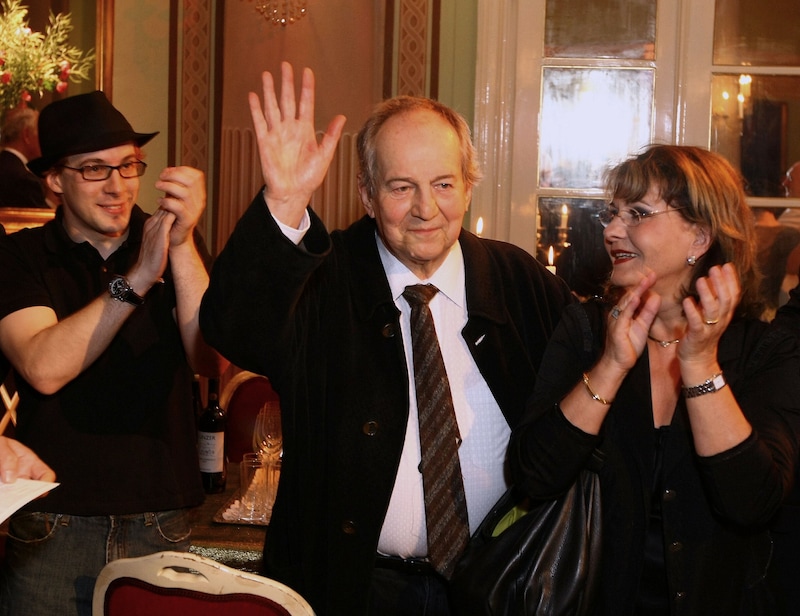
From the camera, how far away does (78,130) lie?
2355mm

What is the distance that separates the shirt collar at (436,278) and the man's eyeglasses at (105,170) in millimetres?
668

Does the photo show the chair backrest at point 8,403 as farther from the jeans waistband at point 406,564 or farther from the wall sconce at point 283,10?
the wall sconce at point 283,10

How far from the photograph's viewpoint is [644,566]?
6.13 ft

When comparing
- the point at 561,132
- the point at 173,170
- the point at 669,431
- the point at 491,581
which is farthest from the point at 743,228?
the point at 561,132

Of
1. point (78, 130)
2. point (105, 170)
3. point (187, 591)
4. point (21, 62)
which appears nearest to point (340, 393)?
point (187, 591)

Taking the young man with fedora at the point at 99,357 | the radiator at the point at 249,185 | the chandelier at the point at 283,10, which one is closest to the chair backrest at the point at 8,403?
the young man with fedora at the point at 99,357

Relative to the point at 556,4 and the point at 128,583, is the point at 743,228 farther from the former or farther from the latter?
the point at 556,4

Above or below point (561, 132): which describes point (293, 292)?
below

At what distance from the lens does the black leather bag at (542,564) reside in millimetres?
1818

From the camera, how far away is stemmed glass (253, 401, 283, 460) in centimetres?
270

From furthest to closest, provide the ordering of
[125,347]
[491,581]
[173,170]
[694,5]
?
1. [694,5]
2. [125,347]
3. [173,170]
4. [491,581]

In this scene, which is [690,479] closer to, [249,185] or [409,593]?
[409,593]

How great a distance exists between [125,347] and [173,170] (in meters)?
0.44

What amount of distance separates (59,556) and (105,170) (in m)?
0.90
